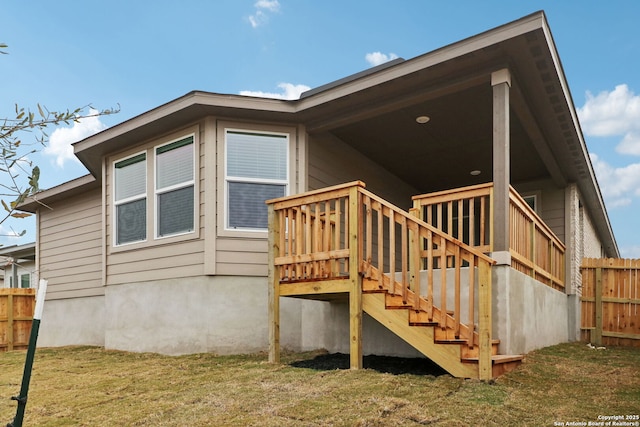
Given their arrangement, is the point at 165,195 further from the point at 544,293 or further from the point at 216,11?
the point at 544,293

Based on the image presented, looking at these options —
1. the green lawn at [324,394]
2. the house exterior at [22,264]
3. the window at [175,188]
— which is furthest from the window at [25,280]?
the green lawn at [324,394]

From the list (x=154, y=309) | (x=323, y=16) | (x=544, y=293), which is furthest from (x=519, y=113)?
(x=323, y=16)

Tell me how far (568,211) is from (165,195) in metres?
7.40

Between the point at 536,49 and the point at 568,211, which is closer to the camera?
the point at 536,49

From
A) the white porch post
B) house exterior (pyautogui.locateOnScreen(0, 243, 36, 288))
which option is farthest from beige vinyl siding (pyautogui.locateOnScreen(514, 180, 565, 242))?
house exterior (pyautogui.locateOnScreen(0, 243, 36, 288))

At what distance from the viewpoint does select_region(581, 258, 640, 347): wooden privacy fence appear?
9.38m

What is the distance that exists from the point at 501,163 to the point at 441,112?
1.94 m

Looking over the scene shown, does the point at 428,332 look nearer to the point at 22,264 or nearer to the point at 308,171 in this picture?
the point at 308,171

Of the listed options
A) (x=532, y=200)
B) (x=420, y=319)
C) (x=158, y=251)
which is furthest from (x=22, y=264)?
(x=420, y=319)

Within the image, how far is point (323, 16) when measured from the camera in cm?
1314

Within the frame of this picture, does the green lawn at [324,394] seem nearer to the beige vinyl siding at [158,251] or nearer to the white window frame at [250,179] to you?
the beige vinyl siding at [158,251]

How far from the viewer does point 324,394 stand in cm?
429

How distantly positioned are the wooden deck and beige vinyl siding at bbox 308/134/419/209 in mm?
2025

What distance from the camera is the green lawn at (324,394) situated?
3.69 meters
